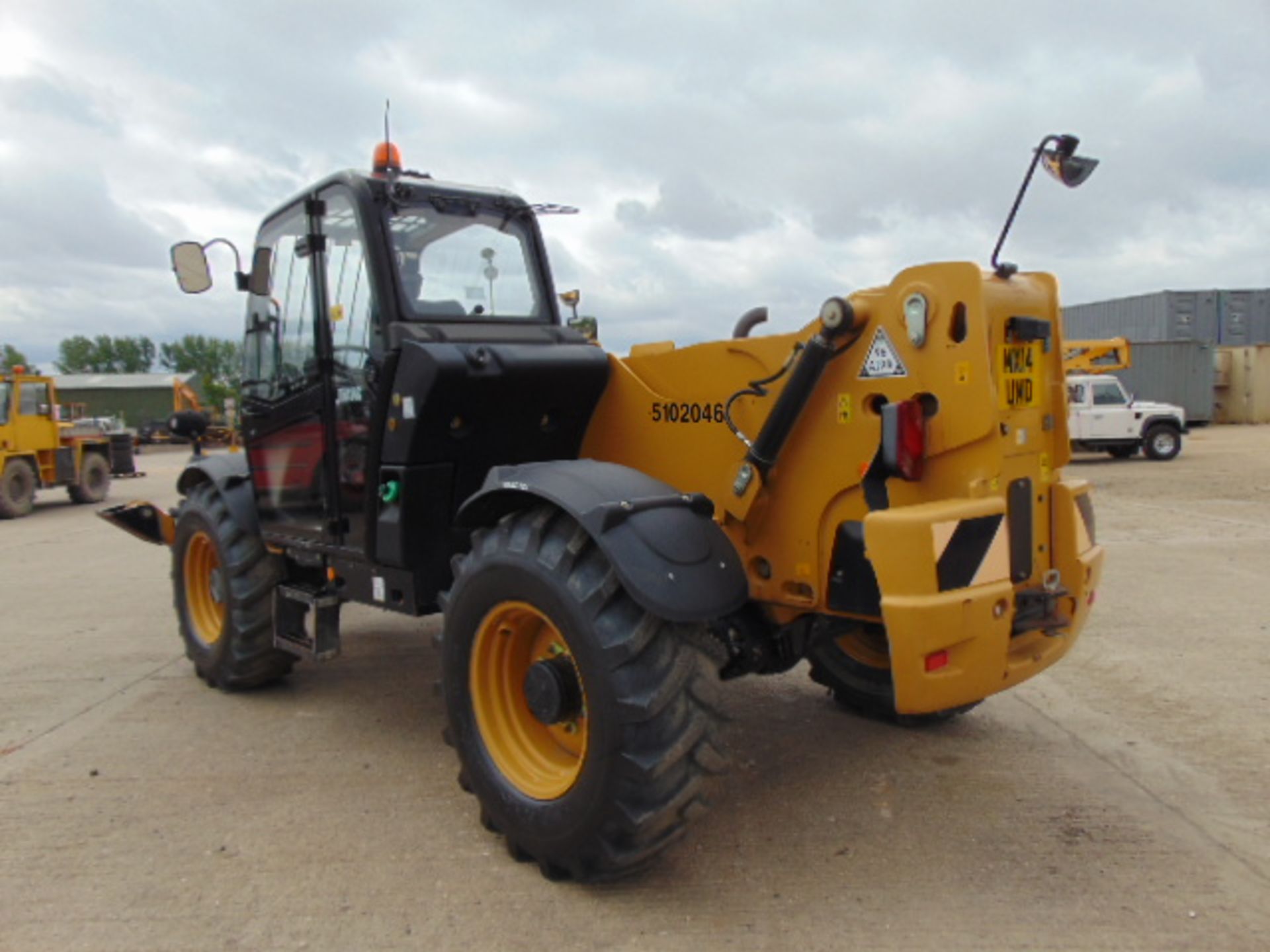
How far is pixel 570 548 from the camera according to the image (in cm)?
304

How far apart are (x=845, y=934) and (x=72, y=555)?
34.4ft

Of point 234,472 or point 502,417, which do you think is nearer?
point 502,417

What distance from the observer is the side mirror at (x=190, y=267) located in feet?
15.7

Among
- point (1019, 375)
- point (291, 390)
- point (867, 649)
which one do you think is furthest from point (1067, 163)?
point (291, 390)

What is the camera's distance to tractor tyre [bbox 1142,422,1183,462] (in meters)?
20.1

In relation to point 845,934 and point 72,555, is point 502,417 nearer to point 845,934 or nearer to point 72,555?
point 845,934

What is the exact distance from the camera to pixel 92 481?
1741 cm

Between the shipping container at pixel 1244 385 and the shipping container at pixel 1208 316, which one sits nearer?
the shipping container at pixel 1244 385

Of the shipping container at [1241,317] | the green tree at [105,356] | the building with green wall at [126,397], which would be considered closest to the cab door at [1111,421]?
the shipping container at [1241,317]

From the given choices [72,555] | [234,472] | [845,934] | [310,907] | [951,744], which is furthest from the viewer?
[72,555]

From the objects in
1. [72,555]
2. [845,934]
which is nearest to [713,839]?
[845,934]

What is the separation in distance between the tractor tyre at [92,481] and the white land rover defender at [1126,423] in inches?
750

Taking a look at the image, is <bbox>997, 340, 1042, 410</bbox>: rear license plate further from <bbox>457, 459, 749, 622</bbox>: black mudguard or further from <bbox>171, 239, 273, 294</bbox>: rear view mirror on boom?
<bbox>171, 239, 273, 294</bbox>: rear view mirror on boom

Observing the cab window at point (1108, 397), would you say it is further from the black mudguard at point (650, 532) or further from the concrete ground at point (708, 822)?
the black mudguard at point (650, 532)
